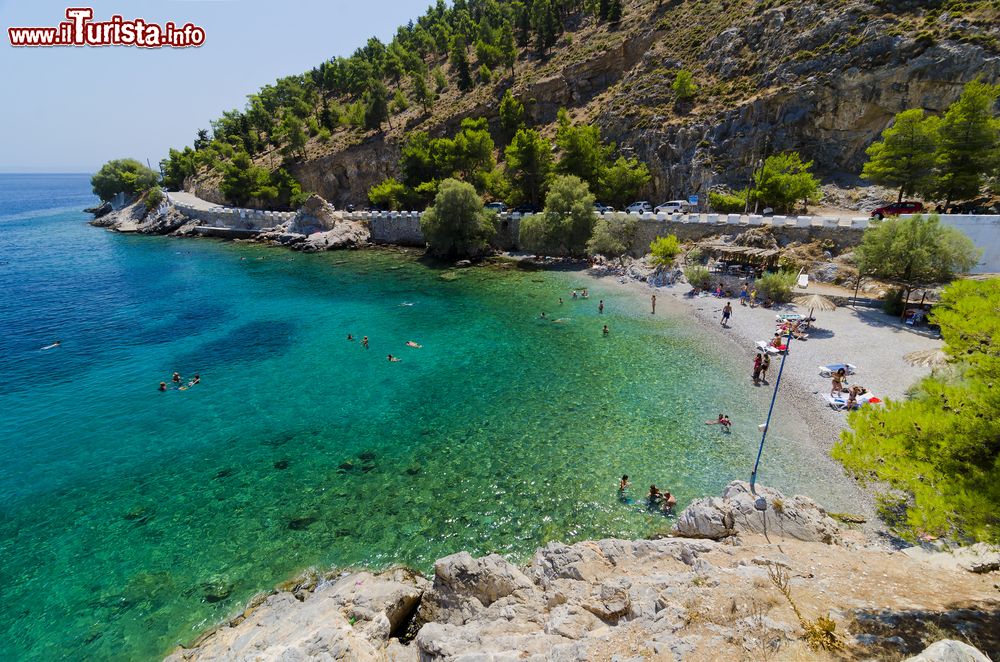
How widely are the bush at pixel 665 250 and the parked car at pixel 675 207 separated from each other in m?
8.87

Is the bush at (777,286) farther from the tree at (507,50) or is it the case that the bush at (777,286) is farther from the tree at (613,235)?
the tree at (507,50)

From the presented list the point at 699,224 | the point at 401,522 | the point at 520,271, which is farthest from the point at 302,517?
the point at 699,224

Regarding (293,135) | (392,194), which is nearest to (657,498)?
(392,194)

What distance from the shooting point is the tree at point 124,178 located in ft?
325

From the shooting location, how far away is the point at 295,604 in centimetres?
1229

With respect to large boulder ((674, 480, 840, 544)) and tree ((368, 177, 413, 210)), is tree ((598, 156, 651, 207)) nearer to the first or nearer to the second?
tree ((368, 177, 413, 210))

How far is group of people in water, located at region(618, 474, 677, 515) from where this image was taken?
15445mm

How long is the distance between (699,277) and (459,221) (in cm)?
2633

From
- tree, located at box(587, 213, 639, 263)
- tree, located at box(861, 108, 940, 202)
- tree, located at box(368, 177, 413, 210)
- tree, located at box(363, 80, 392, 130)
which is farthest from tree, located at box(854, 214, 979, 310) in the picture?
tree, located at box(363, 80, 392, 130)

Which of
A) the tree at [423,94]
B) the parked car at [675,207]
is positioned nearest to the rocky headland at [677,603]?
the parked car at [675,207]

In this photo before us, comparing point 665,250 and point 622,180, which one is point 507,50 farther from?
point 665,250

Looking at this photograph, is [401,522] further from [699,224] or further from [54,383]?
[699,224]

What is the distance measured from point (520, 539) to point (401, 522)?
4325mm

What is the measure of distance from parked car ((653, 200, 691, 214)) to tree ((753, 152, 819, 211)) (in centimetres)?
720
